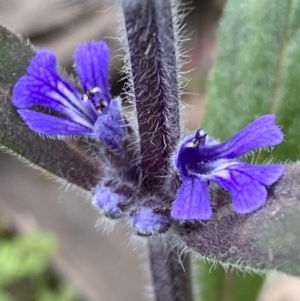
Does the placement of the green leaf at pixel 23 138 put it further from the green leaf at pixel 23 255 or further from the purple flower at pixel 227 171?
the green leaf at pixel 23 255

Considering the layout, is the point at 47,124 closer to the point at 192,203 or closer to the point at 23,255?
the point at 192,203

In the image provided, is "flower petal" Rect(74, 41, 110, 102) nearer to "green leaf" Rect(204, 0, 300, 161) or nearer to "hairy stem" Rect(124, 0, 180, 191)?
"hairy stem" Rect(124, 0, 180, 191)

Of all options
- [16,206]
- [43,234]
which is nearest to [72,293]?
[43,234]

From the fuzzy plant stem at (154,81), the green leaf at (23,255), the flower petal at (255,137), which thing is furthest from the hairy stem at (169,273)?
the green leaf at (23,255)

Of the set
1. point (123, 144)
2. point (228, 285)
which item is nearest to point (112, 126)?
point (123, 144)

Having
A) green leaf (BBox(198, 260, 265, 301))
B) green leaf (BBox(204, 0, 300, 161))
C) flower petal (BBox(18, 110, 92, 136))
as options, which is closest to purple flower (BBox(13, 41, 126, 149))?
flower petal (BBox(18, 110, 92, 136))

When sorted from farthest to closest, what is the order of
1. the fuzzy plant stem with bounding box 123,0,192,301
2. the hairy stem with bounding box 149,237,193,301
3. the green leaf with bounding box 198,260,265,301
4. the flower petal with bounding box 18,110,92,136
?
the green leaf with bounding box 198,260,265,301
the hairy stem with bounding box 149,237,193,301
the flower petal with bounding box 18,110,92,136
the fuzzy plant stem with bounding box 123,0,192,301

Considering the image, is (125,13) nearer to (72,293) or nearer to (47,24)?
(72,293)
